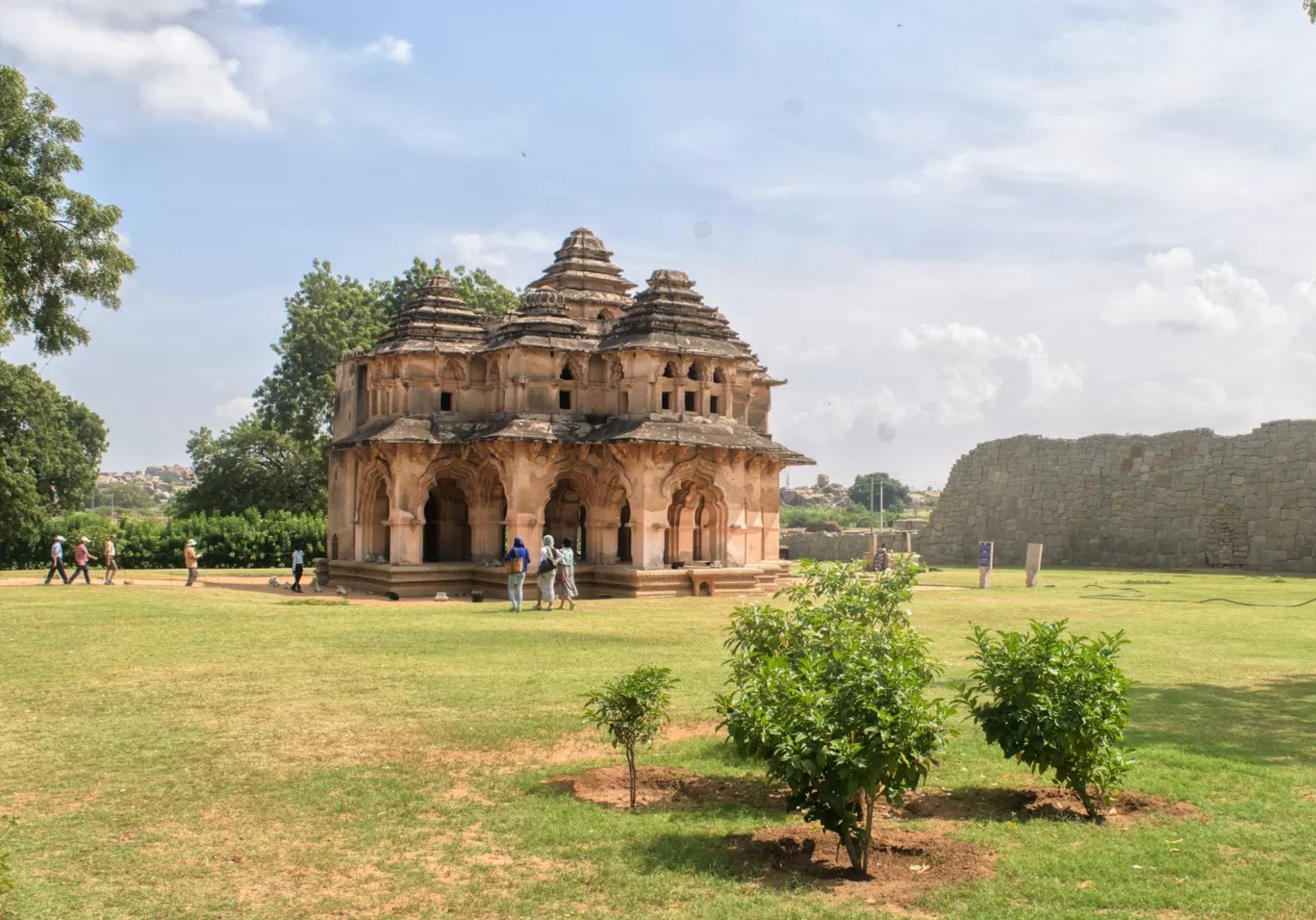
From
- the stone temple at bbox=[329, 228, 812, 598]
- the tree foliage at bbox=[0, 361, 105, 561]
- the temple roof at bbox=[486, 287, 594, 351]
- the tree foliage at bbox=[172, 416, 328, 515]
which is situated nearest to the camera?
the stone temple at bbox=[329, 228, 812, 598]

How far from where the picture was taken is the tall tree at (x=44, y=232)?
68.4 ft

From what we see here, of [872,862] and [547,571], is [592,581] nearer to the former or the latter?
[547,571]

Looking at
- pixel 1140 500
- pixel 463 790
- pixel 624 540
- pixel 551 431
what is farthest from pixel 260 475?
pixel 463 790

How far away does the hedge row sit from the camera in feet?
123

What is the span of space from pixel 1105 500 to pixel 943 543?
7.04 metres

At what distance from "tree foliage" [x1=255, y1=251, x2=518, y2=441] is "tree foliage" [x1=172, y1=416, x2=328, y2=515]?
195 centimetres

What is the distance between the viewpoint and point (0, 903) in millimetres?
5492

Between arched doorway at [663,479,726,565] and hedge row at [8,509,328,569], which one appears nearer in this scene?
arched doorway at [663,479,726,565]

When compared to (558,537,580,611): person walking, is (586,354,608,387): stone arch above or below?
above

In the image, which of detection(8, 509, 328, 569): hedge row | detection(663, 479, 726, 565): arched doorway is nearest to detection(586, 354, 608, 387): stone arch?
detection(663, 479, 726, 565): arched doorway

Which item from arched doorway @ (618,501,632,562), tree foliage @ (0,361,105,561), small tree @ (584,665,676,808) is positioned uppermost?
tree foliage @ (0,361,105,561)

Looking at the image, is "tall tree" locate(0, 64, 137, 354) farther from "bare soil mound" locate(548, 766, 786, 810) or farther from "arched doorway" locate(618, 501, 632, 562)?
"bare soil mound" locate(548, 766, 786, 810)

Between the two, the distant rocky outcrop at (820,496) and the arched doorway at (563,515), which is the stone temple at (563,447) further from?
the distant rocky outcrop at (820,496)

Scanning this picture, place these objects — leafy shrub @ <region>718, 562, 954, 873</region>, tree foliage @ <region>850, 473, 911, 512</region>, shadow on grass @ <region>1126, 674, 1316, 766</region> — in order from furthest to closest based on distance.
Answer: tree foliage @ <region>850, 473, 911, 512</region> < shadow on grass @ <region>1126, 674, 1316, 766</region> < leafy shrub @ <region>718, 562, 954, 873</region>
